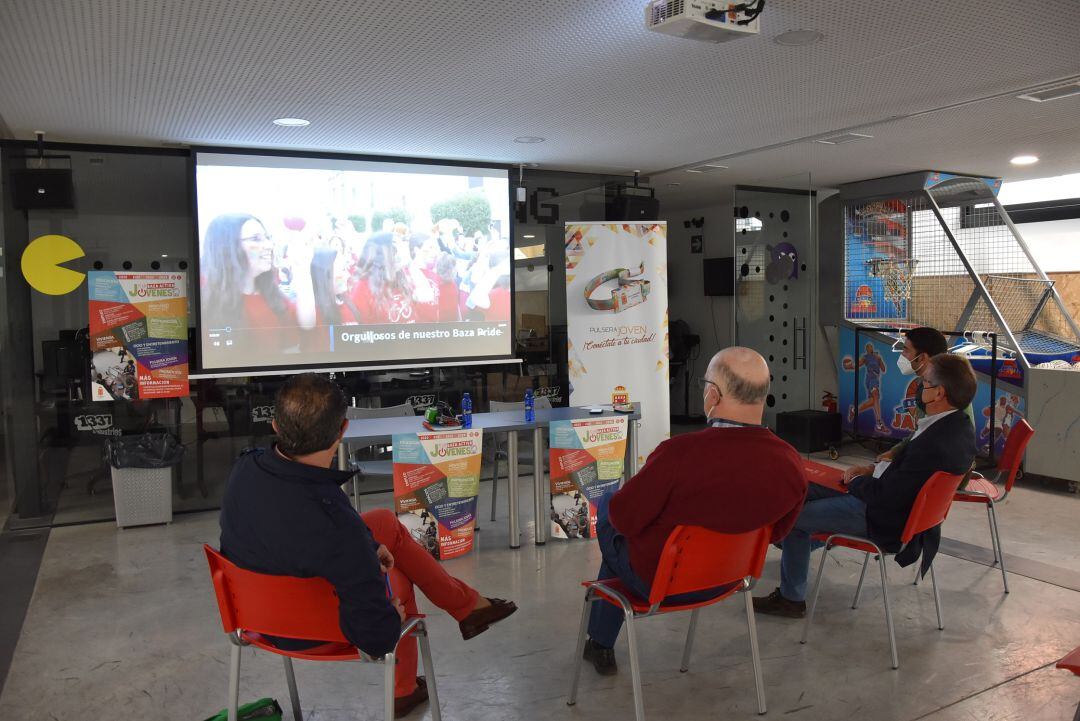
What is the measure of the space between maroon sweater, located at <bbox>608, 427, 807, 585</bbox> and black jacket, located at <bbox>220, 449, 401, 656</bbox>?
847 mm

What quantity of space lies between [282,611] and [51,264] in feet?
14.0

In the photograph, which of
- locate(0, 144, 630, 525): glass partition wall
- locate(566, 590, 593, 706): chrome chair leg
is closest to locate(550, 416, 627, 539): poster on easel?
locate(566, 590, 593, 706): chrome chair leg

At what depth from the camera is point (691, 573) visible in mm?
2482

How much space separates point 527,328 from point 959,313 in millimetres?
3932

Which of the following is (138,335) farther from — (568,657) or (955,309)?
(955,309)

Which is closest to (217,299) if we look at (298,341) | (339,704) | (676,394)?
(298,341)

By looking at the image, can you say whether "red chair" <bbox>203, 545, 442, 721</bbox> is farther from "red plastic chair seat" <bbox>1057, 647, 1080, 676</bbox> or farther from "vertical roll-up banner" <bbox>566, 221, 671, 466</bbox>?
"vertical roll-up banner" <bbox>566, 221, 671, 466</bbox>

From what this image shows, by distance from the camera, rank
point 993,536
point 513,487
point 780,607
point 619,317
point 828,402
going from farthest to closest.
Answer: point 828,402 → point 619,317 → point 513,487 → point 993,536 → point 780,607

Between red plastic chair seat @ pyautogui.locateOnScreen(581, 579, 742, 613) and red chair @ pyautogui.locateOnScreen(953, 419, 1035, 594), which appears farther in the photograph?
red chair @ pyautogui.locateOnScreen(953, 419, 1035, 594)

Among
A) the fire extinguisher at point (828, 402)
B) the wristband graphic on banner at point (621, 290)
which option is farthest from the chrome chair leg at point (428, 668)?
the fire extinguisher at point (828, 402)

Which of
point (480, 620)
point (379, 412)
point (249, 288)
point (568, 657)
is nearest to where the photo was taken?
point (480, 620)

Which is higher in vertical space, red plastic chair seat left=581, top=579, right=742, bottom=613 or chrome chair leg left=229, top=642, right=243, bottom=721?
red plastic chair seat left=581, top=579, right=742, bottom=613

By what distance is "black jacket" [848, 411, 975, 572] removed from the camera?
3158 mm

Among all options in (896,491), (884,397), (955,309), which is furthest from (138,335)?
(955,309)
